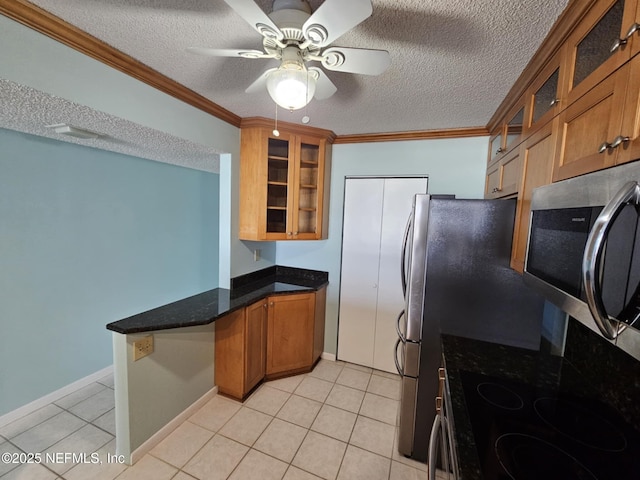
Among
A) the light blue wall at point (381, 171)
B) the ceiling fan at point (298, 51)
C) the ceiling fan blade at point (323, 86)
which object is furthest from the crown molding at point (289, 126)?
the ceiling fan at point (298, 51)

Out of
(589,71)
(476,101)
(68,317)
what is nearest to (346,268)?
(476,101)

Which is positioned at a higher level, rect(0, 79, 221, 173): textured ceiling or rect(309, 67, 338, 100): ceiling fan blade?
rect(309, 67, 338, 100): ceiling fan blade

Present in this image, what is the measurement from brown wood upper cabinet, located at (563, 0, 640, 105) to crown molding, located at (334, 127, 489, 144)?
1.36 metres

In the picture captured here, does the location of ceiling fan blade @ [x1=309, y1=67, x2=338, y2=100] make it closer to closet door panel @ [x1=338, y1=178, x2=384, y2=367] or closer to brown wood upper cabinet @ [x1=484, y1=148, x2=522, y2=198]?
brown wood upper cabinet @ [x1=484, y1=148, x2=522, y2=198]

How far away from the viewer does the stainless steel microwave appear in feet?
1.82

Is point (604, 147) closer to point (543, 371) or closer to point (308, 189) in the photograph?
point (543, 371)

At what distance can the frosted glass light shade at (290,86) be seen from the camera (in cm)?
106

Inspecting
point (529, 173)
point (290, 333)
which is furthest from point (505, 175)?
point (290, 333)

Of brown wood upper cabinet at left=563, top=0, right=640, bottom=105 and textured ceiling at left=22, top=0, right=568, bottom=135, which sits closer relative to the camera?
brown wood upper cabinet at left=563, top=0, right=640, bottom=105

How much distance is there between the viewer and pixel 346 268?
2895mm

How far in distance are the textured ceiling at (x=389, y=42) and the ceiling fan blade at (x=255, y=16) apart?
0.25 meters

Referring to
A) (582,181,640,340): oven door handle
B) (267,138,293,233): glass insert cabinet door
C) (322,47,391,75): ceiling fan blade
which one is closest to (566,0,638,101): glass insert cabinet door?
(582,181,640,340): oven door handle

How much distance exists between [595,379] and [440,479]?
853 millimetres

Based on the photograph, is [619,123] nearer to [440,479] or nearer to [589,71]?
[589,71]
